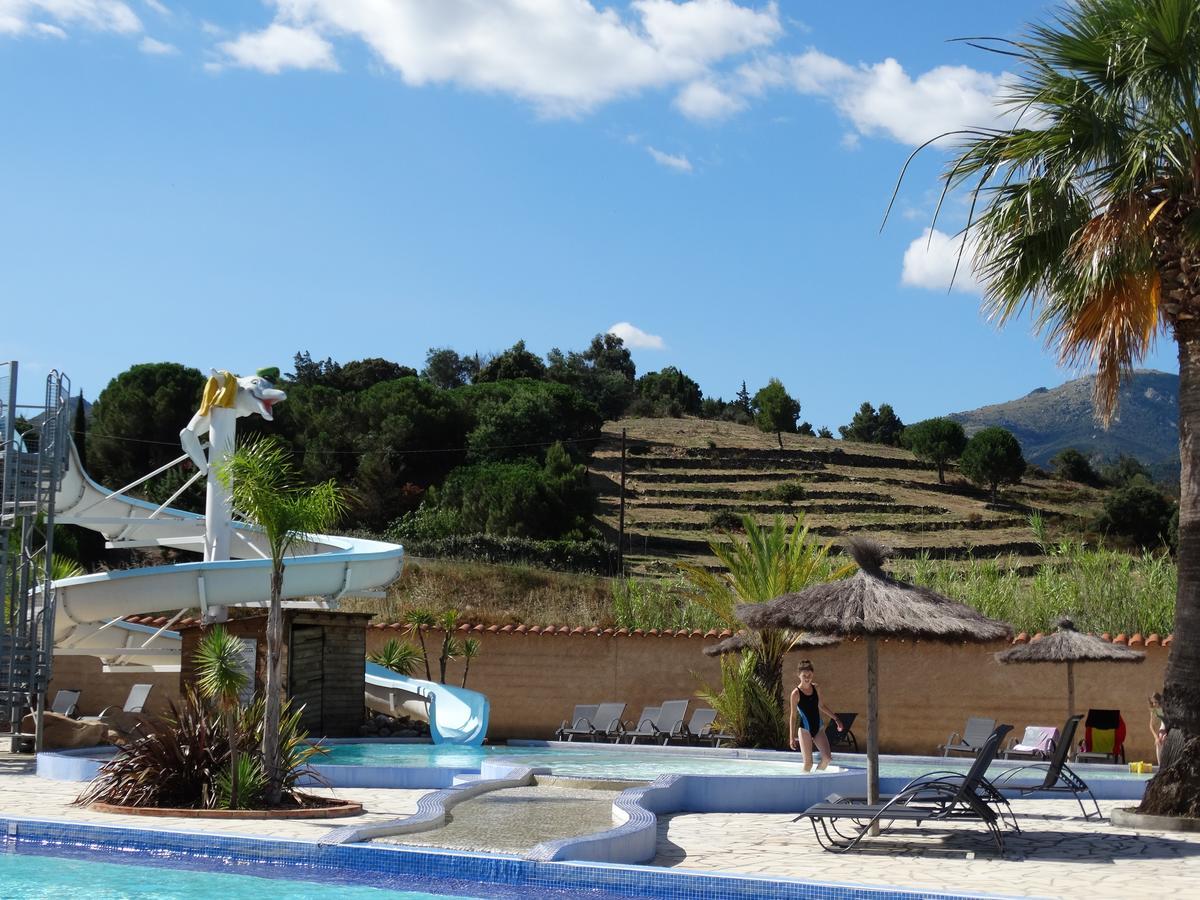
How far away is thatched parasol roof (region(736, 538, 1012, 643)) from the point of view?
32.3 ft

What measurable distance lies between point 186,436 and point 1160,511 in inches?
1723

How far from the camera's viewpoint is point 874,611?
32.5ft

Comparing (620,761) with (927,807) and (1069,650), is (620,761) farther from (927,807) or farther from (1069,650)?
(927,807)

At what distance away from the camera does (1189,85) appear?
32.9 ft

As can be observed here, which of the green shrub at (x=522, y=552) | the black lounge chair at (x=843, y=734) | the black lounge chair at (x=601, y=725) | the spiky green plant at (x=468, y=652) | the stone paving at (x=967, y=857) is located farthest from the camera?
the green shrub at (x=522, y=552)

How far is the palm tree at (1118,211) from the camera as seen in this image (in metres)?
10.1

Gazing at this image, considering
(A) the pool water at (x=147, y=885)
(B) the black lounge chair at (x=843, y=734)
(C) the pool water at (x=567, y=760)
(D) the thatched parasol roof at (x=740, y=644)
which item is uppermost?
(D) the thatched parasol roof at (x=740, y=644)

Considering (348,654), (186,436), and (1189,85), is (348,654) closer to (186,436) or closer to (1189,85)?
(186,436)

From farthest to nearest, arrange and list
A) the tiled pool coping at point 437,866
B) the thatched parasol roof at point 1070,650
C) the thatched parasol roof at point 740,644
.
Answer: the thatched parasol roof at point 740,644, the thatched parasol roof at point 1070,650, the tiled pool coping at point 437,866

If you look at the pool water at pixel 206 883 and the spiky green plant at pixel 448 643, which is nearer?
the pool water at pixel 206 883

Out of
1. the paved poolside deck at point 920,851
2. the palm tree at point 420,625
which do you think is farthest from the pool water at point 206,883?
the palm tree at point 420,625

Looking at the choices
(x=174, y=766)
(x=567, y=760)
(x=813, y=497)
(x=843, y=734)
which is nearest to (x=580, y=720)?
(x=567, y=760)

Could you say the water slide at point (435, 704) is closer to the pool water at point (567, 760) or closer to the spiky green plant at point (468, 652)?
the pool water at point (567, 760)

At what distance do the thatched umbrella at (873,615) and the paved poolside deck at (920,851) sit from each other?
0.85 meters
